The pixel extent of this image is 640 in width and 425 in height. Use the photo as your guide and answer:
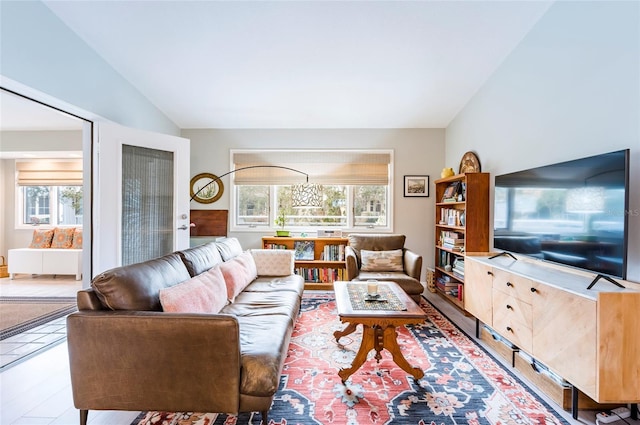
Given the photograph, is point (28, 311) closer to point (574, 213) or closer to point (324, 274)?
point (324, 274)

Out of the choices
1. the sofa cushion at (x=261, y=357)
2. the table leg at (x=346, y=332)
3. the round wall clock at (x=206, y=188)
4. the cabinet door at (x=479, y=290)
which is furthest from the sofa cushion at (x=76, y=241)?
the cabinet door at (x=479, y=290)

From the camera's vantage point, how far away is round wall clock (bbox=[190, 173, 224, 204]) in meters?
4.64

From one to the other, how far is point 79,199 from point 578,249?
23.9 feet

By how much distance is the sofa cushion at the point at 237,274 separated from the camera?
2453mm

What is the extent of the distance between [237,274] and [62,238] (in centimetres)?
438

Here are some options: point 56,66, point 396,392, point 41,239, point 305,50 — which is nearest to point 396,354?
point 396,392

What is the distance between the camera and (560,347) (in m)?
1.75

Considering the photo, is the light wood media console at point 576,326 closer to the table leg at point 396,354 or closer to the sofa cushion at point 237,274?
the table leg at point 396,354

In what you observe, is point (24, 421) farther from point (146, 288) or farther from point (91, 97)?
point (91, 97)

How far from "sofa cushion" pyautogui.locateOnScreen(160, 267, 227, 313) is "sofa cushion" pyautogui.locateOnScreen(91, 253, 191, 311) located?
0.07 m

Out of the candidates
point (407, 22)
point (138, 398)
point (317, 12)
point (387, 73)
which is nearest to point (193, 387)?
point (138, 398)

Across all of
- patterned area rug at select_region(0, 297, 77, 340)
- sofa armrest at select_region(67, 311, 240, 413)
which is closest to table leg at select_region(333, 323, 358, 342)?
sofa armrest at select_region(67, 311, 240, 413)

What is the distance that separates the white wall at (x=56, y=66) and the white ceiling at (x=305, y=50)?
0.11 m

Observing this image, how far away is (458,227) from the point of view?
139 inches
